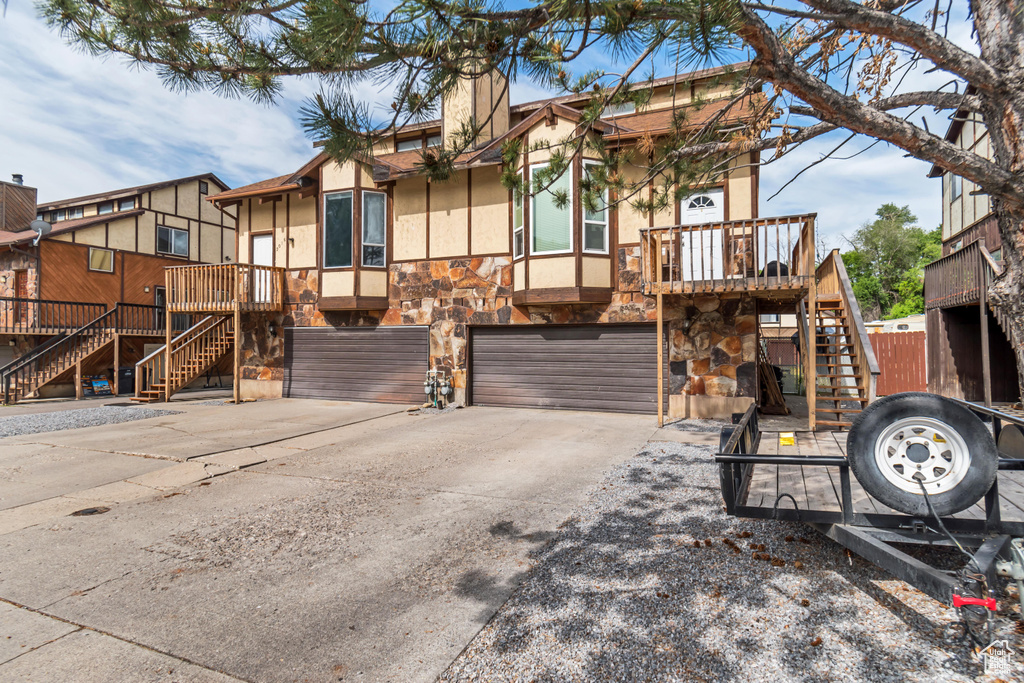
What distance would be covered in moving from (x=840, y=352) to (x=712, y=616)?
712 cm

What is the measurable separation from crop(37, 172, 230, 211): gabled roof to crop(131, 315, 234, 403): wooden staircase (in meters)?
9.54

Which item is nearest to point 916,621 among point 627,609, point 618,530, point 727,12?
point 627,609

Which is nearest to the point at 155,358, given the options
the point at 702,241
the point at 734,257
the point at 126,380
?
the point at 126,380

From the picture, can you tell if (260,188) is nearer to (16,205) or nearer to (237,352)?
(237,352)

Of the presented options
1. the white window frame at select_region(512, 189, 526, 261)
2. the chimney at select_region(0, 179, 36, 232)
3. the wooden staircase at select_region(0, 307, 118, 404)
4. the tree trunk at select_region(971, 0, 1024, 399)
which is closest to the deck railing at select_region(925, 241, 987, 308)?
the white window frame at select_region(512, 189, 526, 261)

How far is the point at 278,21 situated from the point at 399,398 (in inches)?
398

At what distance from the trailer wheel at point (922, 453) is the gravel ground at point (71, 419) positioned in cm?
1190

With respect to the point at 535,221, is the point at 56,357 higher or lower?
lower

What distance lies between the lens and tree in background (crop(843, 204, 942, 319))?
41812 mm

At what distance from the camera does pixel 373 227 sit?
1285 centimetres

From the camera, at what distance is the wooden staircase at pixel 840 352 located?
7.08 metres

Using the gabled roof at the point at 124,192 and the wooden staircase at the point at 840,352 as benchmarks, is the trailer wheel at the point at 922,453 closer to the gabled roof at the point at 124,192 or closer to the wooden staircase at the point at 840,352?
the wooden staircase at the point at 840,352

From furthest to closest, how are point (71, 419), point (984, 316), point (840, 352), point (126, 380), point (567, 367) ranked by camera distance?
point (126, 380) < point (567, 367) < point (984, 316) < point (71, 419) < point (840, 352)

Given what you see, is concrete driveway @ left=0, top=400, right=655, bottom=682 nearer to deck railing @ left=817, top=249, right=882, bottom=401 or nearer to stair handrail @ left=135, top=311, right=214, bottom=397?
deck railing @ left=817, top=249, right=882, bottom=401
